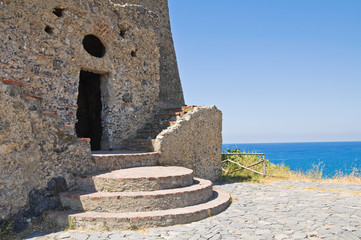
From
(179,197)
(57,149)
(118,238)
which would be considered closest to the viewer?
(118,238)

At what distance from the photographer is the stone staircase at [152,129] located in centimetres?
828

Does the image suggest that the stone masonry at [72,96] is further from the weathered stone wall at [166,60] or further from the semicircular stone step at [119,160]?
the weathered stone wall at [166,60]

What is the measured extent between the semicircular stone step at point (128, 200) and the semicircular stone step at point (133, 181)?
0.18 m

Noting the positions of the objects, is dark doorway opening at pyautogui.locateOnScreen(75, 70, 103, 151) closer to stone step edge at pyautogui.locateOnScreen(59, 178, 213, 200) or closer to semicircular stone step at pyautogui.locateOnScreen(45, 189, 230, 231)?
stone step edge at pyautogui.locateOnScreen(59, 178, 213, 200)

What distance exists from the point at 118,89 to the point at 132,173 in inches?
126

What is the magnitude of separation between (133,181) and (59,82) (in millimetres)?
3257

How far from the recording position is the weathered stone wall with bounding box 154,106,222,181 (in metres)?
8.16

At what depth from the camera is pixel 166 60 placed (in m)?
14.6

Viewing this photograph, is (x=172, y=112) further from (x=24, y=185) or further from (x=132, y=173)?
(x=24, y=185)

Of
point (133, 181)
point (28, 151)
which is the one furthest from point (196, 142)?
point (28, 151)

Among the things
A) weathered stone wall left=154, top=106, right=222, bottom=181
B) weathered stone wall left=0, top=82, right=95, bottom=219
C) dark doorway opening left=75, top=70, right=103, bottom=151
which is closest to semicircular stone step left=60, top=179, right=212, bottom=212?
A: weathered stone wall left=0, top=82, right=95, bottom=219

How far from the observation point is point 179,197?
19.2ft

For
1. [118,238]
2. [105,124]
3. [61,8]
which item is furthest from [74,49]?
[118,238]

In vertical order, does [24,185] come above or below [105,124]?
below
